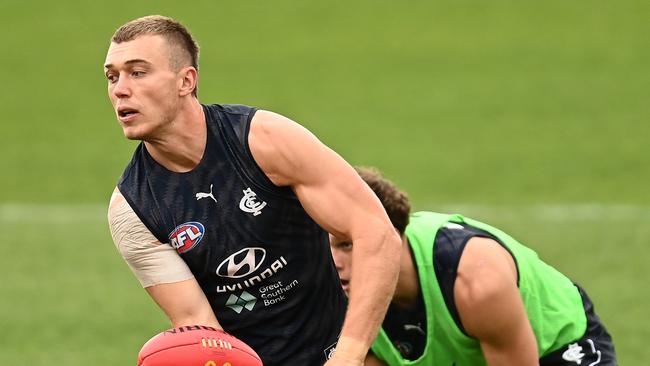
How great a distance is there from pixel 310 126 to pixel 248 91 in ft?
6.62

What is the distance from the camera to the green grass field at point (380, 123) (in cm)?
1313

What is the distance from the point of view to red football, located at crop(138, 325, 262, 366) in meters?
5.51

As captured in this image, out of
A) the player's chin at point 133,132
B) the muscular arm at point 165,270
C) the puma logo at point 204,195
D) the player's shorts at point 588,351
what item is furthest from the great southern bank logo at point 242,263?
the player's shorts at point 588,351

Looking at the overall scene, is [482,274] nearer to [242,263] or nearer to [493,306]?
[493,306]

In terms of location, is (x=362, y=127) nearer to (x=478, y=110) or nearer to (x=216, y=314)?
(x=478, y=110)

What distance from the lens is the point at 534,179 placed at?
18859 mm

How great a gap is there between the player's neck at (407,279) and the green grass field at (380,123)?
14.1 feet

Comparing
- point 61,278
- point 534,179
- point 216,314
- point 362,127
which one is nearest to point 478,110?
point 362,127

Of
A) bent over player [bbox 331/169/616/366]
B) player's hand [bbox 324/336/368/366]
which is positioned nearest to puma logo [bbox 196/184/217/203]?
bent over player [bbox 331/169/616/366]

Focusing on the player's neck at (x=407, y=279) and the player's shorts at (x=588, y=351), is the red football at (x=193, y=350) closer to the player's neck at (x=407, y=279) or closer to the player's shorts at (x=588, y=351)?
the player's neck at (x=407, y=279)

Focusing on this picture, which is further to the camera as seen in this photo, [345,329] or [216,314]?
[216,314]

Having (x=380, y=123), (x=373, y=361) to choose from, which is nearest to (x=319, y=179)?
(x=373, y=361)

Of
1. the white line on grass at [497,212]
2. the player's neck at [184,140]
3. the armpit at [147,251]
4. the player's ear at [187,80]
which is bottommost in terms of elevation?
the white line on grass at [497,212]

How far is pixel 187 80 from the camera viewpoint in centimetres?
612
